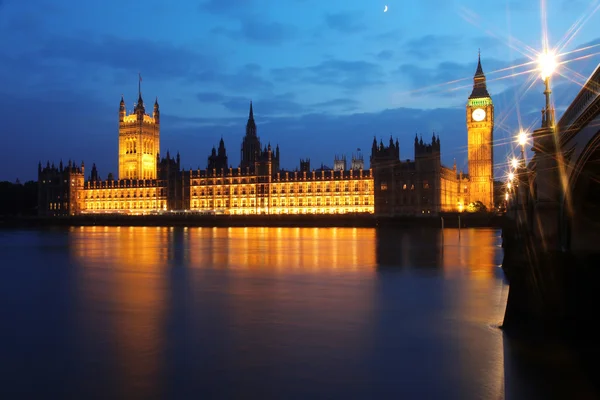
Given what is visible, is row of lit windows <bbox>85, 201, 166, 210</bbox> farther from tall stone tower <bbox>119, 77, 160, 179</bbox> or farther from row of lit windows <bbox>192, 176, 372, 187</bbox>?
tall stone tower <bbox>119, 77, 160, 179</bbox>

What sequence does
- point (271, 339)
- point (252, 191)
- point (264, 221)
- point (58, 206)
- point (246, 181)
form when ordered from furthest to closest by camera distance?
point (58, 206) < point (246, 181) < point (252, 191) < point (264, 221) < point (271, 339)

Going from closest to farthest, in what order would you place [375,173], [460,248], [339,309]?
[339,309], [460,248], [375,173]

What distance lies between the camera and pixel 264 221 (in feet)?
354

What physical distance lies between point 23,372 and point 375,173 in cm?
9851

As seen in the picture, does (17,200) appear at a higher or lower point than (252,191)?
lower

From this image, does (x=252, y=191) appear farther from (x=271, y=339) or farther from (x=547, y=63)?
(x=271, y=339)

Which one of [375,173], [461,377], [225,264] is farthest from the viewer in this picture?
[375,173]

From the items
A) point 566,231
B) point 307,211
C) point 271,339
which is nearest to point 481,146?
point 307,211

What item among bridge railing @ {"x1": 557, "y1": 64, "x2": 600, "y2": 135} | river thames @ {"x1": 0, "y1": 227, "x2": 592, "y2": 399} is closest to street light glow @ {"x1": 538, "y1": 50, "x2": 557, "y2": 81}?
bridge railing @ {"x1": 557, "y1": 64, "x2": 600, "y2": 135}

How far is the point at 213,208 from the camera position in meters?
127

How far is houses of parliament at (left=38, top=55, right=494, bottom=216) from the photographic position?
105500 mm

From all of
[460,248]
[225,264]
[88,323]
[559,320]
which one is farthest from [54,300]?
[460,248]

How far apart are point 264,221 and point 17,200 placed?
7065 centimetres

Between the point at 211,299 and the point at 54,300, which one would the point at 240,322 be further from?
the point at 54,300
